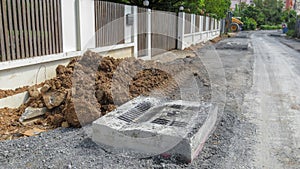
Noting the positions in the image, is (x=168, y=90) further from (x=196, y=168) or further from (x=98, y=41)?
(x=196, y=168)

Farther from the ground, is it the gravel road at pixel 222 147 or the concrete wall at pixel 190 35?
the concrete wall at pixel 190 35

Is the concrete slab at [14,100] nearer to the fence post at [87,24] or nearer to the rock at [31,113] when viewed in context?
the rock at [31,113]

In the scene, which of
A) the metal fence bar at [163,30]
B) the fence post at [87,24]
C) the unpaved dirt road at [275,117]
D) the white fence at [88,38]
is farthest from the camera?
the metal fence bar at [163,30]

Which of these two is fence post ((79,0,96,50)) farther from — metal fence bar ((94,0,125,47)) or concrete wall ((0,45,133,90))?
concrete wall ((0,45,133,90))

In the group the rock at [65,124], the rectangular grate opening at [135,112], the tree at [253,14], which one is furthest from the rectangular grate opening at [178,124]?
the tree at [253,14]

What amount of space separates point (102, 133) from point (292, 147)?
7.84 ft

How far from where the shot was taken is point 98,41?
24.1ft

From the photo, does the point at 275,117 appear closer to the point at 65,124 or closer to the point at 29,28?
the point at 65,124

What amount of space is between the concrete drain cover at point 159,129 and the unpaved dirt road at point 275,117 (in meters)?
0.73

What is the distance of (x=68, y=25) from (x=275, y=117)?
4.48 metres

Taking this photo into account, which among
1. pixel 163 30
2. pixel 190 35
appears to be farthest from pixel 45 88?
pixel 190 35

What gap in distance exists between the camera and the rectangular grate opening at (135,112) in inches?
151

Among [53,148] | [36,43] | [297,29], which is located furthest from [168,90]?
[297,29]

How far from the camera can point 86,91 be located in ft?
14.6
